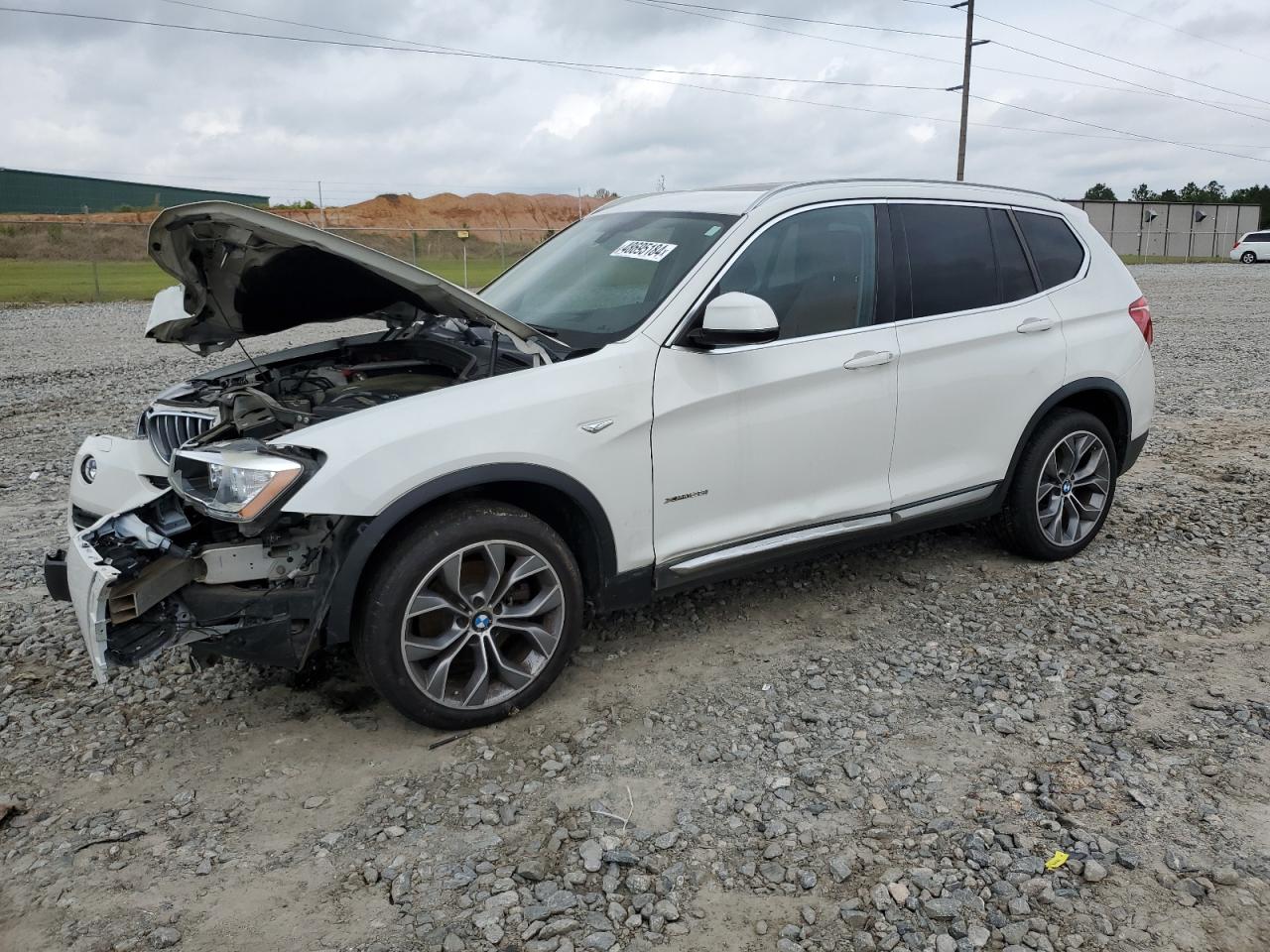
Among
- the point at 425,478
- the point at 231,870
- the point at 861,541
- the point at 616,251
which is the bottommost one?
the point at 231,870

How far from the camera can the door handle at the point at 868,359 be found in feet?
13.7

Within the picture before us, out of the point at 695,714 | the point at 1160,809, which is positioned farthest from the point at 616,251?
the point at 1160,809

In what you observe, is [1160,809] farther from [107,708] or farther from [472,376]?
[107,708]

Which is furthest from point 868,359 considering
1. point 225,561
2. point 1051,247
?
point 225,561

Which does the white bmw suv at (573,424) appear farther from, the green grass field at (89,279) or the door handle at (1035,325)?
the green grass field at (89,279)

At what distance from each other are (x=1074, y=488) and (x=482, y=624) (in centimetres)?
332

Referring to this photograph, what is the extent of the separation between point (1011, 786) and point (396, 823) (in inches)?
77.2

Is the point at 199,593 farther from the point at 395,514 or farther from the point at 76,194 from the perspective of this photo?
the point at 76,194

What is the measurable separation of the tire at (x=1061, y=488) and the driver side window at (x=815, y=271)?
1.34 m

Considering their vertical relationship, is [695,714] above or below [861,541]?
below

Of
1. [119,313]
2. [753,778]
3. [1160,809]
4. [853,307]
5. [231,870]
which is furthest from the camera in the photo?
[119,313]

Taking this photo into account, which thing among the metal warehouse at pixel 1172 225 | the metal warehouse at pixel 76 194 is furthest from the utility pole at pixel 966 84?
the metal warehouse at pixel 76 194

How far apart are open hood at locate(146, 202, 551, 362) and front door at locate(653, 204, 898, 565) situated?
1.99 feet

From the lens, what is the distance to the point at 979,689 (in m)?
3.90
